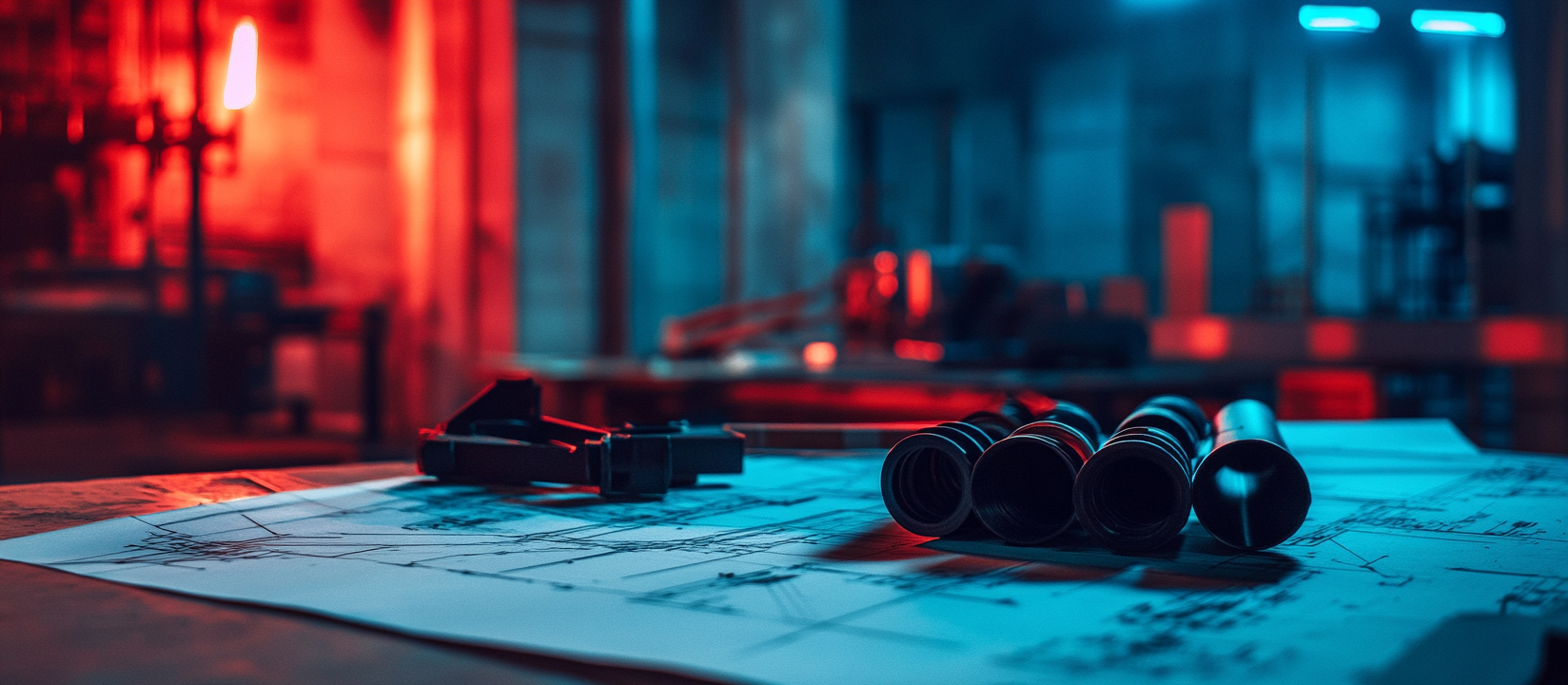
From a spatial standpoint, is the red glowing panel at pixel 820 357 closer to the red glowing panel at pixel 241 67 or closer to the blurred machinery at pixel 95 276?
the blurred machinery at pixel 95 276

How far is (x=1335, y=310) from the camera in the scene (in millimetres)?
12680

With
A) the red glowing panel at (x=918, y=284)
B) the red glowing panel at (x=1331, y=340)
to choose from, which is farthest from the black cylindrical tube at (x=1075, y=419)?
the red glowing panel at (x=1331, y=340)

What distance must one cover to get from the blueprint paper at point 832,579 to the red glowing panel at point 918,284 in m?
5.84

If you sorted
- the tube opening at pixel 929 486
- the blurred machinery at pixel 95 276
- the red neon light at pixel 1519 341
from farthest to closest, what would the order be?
the blurred machinery at pixel 95 276
the red neon light at pixel 1519 341
the tube opening at pixel 929 486

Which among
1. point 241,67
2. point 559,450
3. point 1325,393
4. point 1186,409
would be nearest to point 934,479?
point 559,450

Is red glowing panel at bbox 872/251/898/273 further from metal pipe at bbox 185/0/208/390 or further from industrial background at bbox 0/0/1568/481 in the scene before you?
metal pipe at bbox 185/0/208/390

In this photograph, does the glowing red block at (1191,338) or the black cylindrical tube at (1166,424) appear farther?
the glowing red block at (1191,338)

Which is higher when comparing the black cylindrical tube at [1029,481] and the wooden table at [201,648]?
the black cylindrical tube at [1029,481]

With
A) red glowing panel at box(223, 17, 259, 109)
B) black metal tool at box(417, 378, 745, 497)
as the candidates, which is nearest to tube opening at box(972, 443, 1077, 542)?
black metal tool at box(417, 378, 745, 497)

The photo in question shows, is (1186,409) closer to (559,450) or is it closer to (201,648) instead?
(559,450)

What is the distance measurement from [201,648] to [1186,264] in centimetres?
853

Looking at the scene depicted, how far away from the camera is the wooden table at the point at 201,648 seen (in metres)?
0.67

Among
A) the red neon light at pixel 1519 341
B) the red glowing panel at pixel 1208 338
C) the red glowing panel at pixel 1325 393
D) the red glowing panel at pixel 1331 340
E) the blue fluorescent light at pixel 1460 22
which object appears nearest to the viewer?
the red glowing panel at pixel 1325 393

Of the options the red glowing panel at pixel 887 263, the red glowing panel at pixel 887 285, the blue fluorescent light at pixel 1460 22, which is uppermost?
the blue fluorescent light at pixel 1460 22
